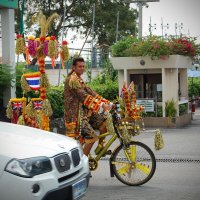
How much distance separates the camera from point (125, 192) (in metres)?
7.54

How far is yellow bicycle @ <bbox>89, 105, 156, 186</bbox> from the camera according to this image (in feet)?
25.9

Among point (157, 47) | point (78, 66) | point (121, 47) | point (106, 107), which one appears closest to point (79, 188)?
point (106, 107)

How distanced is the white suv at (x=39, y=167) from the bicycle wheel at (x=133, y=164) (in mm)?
1796

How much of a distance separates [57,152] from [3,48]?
833 cm

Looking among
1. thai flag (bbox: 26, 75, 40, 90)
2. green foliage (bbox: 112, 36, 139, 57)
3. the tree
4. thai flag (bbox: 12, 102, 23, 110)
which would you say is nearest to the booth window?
green foliage (bbox: 112, 36, 139, 57)

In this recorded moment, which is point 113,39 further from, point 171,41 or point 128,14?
point 171,41

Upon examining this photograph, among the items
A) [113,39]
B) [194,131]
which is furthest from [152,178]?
[113,39]

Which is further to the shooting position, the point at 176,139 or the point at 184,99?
the point at 184,99

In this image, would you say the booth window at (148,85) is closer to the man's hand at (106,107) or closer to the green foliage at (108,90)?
the green foliage at (108,90)

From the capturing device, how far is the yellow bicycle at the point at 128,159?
7.90 metres

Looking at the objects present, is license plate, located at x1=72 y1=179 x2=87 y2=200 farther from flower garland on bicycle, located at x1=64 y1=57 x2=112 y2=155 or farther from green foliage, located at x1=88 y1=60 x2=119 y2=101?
green foliage, located at x1=88 y1=60 x2=119 y2=101

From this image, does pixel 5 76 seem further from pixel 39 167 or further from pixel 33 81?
pixel 39 167

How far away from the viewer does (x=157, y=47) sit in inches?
698

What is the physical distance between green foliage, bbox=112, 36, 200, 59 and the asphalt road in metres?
6.14
